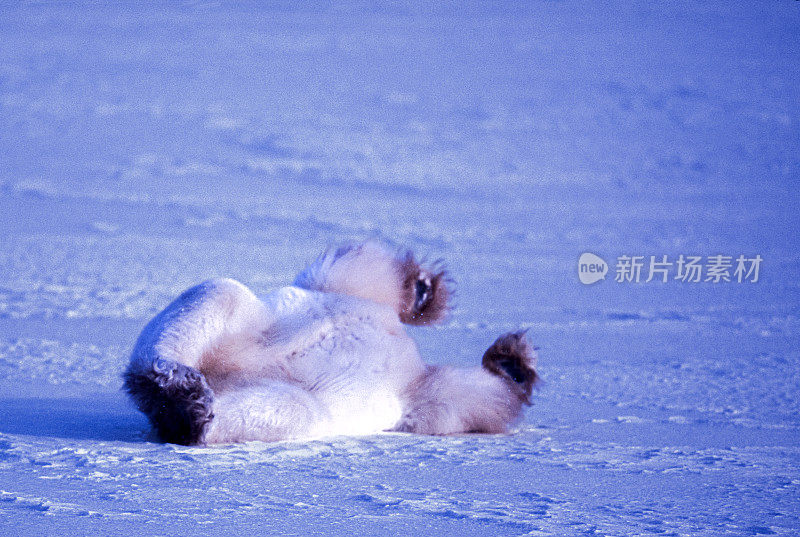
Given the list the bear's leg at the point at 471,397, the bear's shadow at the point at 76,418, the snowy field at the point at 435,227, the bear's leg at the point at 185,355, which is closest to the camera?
the snowy field at the point at 435,227

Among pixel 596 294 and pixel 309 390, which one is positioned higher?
pixel 596 294

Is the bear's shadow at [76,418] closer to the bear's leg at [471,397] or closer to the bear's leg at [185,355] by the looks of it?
the bear's leg at [185,355]

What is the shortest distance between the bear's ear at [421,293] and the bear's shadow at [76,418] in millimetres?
790

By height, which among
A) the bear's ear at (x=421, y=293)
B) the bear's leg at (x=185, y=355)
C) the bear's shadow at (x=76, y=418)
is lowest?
the bear's shadow at (x=76, y=418)

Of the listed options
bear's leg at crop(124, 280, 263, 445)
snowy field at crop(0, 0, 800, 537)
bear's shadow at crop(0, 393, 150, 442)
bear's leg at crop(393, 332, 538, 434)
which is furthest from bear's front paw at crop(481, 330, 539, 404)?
bear's shadow at crop(0, 393, 150, 442)

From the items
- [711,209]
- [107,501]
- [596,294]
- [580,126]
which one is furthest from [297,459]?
[580,126]

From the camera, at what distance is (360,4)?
13.5 meters

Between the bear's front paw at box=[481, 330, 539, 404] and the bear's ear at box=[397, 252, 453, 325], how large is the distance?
21cm

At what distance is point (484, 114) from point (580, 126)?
3.58 ft

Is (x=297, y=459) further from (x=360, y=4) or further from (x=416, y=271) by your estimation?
(x=360, y=4)

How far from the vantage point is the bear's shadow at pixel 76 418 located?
2578mm

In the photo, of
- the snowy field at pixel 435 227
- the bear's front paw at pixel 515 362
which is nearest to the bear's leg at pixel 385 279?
the bear's front paw at pixel 515 362

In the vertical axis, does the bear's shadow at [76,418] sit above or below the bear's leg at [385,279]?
below

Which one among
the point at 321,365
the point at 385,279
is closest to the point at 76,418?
the point at 321,365
